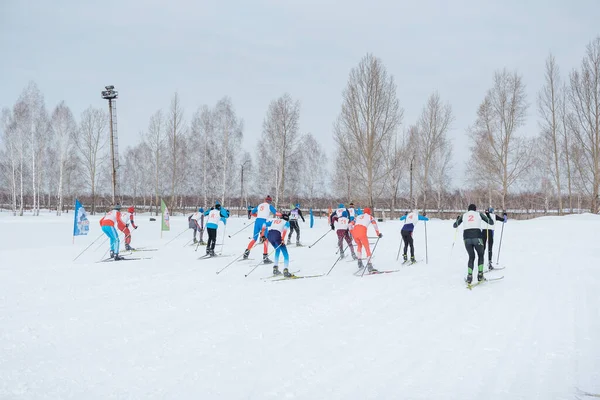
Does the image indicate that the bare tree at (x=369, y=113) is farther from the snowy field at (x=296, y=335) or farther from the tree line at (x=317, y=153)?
the snowy field at (x=296, y=335)

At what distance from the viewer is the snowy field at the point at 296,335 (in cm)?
336

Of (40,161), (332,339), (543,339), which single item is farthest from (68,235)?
(543,339)

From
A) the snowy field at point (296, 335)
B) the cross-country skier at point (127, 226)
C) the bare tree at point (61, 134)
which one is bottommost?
the snowy field at point (296, 335)

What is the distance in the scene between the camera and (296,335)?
15.2 feet

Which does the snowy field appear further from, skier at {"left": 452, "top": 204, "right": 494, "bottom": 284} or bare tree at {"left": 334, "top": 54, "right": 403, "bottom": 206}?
bare tree at {"left": 334, "top": 54, "right": 403, "bottom": 206}

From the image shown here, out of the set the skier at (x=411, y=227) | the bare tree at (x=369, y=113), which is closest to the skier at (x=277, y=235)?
the skier at (x=411, y=227)

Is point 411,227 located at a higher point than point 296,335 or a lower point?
higher

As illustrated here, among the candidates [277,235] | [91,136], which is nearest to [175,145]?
[91,136]

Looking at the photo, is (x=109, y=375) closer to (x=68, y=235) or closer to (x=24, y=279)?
(x=24, y=279)

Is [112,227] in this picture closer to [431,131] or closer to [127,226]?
[127,226]

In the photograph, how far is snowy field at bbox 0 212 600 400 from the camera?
11.0 ft

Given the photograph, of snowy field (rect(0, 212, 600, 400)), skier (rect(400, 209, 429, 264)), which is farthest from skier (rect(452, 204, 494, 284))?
skier (rect(400, 209, 429, 264))

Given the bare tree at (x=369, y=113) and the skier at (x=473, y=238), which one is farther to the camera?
the bare tree at (x=369, y=113)

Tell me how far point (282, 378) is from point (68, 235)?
61.1 ft
